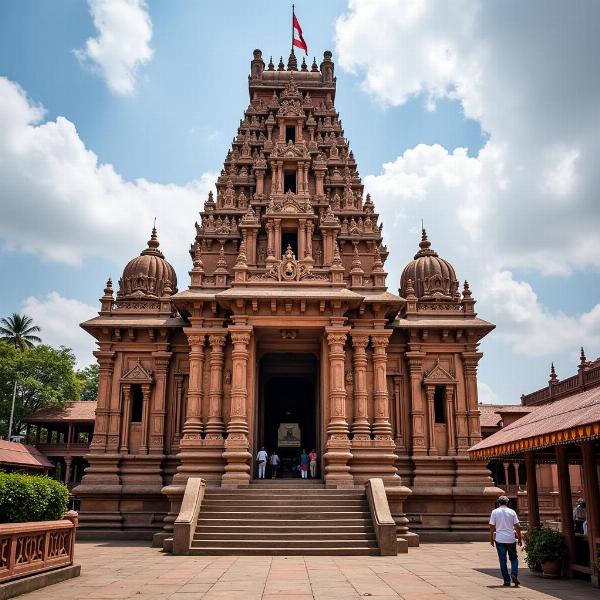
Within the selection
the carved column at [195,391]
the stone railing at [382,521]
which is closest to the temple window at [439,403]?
the stone railing at [382,521]

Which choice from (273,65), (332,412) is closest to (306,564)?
(332,412)

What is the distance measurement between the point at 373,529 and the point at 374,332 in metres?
8.09

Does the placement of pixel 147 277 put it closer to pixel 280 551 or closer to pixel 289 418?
pixel 289 418

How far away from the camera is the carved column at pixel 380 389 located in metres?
22.3

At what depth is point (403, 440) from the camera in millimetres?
25656

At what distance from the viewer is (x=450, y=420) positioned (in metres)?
25.8

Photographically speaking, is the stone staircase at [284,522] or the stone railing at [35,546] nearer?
the stone railing at [35,546]

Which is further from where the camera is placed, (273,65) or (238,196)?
(273,65)

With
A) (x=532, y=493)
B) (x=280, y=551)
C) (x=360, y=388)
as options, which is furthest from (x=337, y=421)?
(x=532, y=493)

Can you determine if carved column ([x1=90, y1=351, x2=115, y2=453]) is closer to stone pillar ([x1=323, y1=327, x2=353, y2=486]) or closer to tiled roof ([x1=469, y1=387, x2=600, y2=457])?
stone pillar ([x1=323, y1=327, x2=353, y2=486])

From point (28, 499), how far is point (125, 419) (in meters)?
13.8

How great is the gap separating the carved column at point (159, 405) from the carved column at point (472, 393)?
1319 centimetres

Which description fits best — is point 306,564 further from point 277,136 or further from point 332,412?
point 277,136

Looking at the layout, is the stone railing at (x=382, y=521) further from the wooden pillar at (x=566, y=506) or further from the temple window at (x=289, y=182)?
the temple window at (x=289, y=182)
